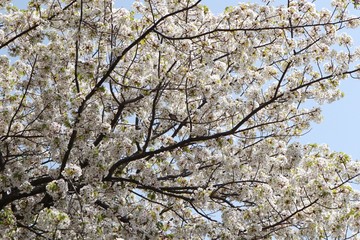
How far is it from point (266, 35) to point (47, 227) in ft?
18.1

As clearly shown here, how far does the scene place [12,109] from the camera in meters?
12.3

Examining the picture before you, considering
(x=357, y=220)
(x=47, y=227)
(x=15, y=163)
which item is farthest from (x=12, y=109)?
(x=357, y=220)

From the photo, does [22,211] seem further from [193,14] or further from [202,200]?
[193,14]

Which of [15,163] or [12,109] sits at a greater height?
[12,109]

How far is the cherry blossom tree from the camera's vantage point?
32.6 ft

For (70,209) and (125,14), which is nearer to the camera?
(70,209)

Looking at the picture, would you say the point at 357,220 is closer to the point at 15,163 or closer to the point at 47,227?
the point at 47,227

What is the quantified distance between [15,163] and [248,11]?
5.53 metres

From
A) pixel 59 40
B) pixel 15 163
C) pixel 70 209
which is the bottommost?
pixel 70 209

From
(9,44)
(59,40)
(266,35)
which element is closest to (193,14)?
(266,35)

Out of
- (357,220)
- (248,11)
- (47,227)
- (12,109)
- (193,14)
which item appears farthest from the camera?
(12,109)

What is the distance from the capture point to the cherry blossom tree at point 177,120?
32.6 ft

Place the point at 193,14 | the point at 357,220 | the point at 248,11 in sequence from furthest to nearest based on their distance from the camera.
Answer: the point at 193,14, the point at 248,11, the point at 357,220

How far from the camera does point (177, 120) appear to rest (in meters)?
10.8
